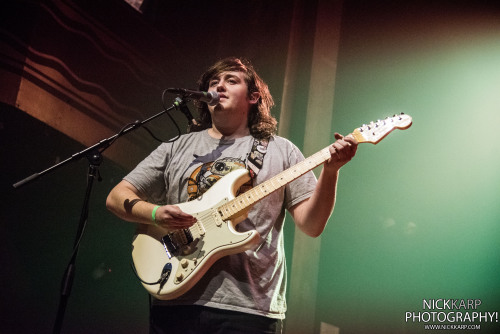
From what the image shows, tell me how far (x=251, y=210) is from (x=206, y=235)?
248mm

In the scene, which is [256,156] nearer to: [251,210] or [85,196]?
[251,210]

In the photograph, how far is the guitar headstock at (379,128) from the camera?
1.96 meters

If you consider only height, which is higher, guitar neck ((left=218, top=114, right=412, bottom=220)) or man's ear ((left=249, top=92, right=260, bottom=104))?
man's ear ((left=249, top=92, right=260, bottom=104))

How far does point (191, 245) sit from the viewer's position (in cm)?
188

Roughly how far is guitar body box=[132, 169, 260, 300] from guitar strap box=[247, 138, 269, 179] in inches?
3.1

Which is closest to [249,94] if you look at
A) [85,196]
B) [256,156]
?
[256,156]

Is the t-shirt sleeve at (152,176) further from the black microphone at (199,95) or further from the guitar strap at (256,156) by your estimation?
the guitar strap at (256,156)

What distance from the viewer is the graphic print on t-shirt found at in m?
2.07

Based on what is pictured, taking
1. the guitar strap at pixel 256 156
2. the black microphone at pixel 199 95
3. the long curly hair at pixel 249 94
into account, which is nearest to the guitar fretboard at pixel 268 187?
the guitar strap at pixel 256 156

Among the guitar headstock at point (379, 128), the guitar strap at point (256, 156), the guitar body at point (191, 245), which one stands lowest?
the guitar body at point (191, 245)

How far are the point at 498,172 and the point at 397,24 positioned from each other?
1.35 meters

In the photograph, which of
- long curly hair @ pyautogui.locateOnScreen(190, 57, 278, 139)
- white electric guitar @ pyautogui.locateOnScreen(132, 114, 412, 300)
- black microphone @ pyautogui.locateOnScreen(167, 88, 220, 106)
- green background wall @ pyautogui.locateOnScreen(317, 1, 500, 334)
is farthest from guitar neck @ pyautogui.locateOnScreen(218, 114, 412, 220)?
green background wall @ pyautogui.locateOnScreen(317, 1, 500, 334)

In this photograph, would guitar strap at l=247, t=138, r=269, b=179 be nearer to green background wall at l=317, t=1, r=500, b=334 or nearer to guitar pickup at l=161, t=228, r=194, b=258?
guitar pickup at l=161, t=228, r=194, b=258

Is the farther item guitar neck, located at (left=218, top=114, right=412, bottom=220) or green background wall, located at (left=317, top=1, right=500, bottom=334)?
green background wall, located at (left=317, top=1, right=500, bottom=334)
